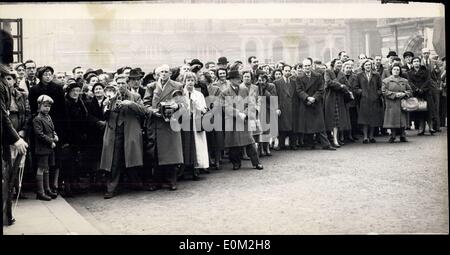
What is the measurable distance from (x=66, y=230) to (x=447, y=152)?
3.31 meters

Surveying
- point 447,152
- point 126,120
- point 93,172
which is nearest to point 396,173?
point 447,152

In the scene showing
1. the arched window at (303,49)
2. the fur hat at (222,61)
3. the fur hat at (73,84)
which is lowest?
the fur hat at (73,84)

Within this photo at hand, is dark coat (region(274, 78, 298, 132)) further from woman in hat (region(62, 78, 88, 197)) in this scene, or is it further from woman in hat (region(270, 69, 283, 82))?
woman in hat (region(62, 78, 88, 197))

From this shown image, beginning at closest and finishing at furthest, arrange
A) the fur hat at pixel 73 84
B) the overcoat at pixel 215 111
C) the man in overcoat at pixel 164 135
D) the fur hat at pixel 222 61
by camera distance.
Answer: the fur hat at pixel 73 84 → the man in overcoat at pixel 164 135 → the fur hat at pixel 222 61 → the overcoat at pixel 215 111

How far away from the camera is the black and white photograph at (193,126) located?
4.39 metres

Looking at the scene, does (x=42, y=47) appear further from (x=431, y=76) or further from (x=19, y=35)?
(x=431, y=76)

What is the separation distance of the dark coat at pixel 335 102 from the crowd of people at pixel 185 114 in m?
0.02

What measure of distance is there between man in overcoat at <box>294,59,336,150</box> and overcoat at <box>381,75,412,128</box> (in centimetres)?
101

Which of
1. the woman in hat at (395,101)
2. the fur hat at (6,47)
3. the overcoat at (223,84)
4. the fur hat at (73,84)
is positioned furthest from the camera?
the woman in hat at (395,101)

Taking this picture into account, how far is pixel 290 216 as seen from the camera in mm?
4418

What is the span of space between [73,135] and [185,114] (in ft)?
4.07

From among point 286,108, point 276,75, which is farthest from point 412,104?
point 276,75

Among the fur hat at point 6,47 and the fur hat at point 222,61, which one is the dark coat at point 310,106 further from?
the fur hat at point 6,47

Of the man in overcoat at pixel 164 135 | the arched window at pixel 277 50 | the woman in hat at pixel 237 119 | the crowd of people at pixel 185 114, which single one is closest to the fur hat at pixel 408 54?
the crowd of people at pixel 185 114
